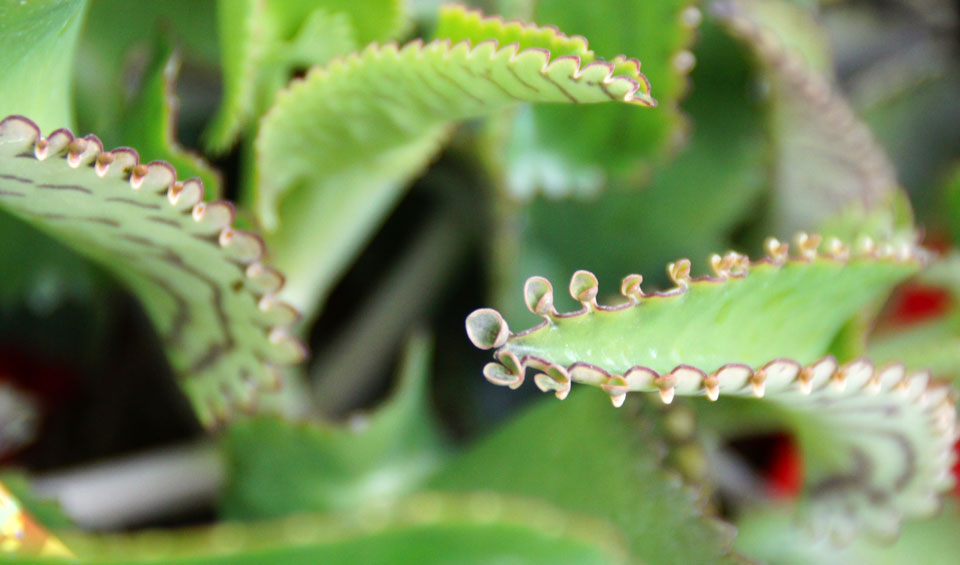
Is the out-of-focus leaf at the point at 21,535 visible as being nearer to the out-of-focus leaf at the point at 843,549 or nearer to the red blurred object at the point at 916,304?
the out-of-focus leaf at the point at 843,549

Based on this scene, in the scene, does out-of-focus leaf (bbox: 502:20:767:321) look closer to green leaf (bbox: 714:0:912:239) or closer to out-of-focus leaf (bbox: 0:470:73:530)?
green leaf (bbox: 714:0:912:239)

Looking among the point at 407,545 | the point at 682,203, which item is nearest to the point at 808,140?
the point at 682,203

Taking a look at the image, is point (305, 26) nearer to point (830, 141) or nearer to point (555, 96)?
point (555, 96)

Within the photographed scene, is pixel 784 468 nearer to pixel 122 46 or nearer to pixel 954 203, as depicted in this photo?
pixel 954 203

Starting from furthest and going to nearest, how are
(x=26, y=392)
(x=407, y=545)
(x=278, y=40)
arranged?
(x=26, y=392) → (x=278, y=40) → (x=407, y=545)

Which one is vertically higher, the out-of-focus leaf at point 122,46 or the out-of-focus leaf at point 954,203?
the out-of-focus leaf at point 122,46

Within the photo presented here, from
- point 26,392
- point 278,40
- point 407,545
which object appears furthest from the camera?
point 26,392

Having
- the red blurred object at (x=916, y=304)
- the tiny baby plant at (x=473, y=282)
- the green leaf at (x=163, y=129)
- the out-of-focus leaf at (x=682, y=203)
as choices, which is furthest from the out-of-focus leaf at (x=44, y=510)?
the red blurred object at (x=916, y=304)
